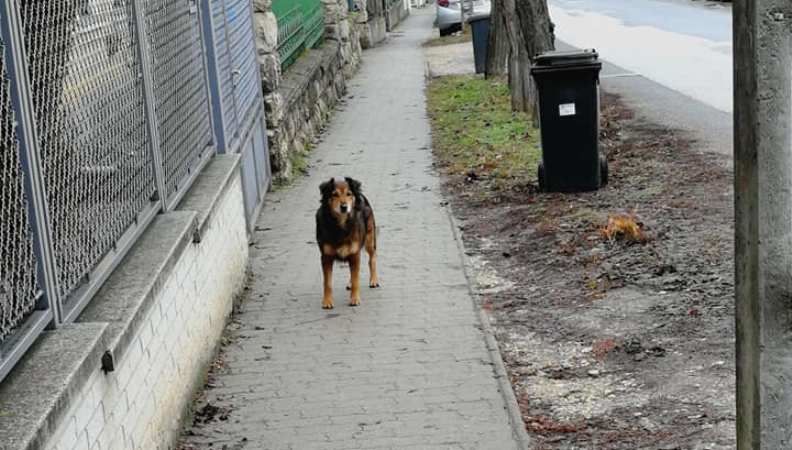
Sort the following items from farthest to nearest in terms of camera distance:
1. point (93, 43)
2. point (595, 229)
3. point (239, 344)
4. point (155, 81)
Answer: point (595, 229)
point (239, 344)
point (155, 81)
point (93, 43)

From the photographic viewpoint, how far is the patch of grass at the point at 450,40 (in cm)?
3600

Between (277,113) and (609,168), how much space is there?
3.68 m

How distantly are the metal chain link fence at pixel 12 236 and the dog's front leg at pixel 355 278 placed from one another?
4.29m

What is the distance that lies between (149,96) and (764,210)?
414 cm

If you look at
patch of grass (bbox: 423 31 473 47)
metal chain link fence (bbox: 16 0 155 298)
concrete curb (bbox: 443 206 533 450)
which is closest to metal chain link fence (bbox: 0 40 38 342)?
metal chain link fence (bbox: 16 0 155 298)

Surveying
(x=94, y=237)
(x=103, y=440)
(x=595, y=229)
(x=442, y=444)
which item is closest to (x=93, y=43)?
(x=94, y=237)

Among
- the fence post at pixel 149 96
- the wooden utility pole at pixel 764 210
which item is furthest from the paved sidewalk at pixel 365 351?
the wooden utility pole at pixel 764 210

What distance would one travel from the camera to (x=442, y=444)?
6.04 m

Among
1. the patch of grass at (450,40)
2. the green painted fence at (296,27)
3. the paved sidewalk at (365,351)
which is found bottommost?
the patch of grass at (450,40)

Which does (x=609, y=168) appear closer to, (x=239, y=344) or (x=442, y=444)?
(x=239, y=344)

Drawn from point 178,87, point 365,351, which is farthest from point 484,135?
point 365,351

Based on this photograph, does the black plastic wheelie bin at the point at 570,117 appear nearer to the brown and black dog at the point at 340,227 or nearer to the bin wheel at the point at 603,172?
the bin wheel at the point at 603,172

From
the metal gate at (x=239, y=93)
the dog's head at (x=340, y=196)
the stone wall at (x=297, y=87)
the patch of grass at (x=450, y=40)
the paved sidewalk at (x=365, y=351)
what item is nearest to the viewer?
the paved sidewalk at (x=365, y=351)

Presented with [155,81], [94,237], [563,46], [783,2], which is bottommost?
[563,46]
